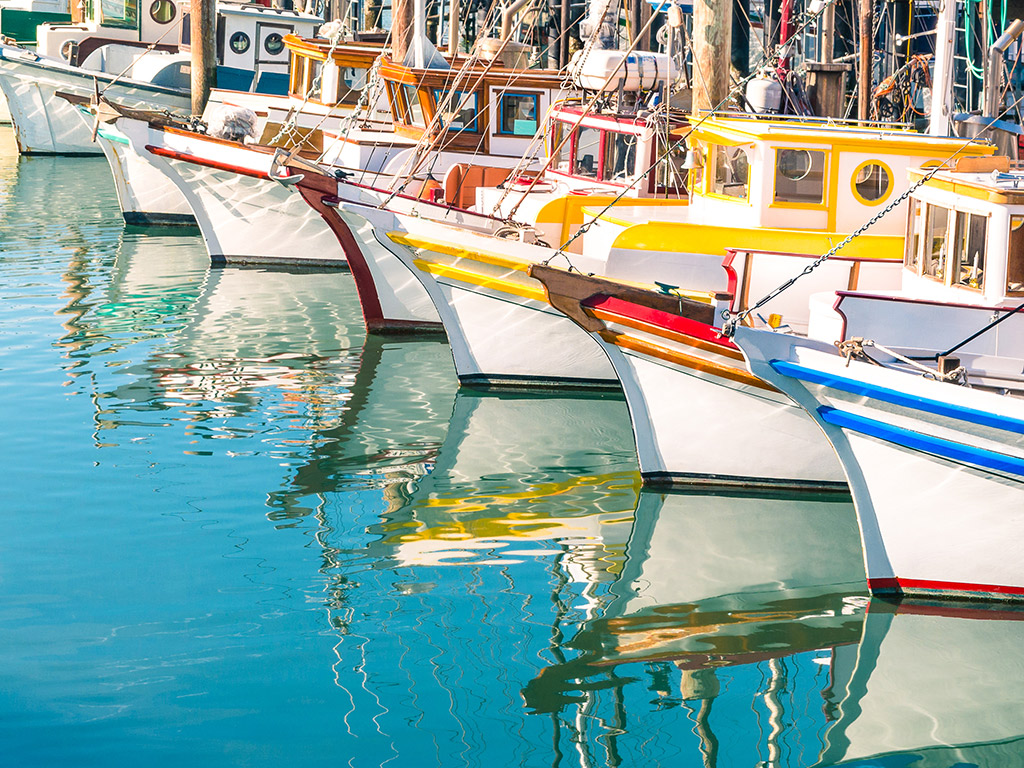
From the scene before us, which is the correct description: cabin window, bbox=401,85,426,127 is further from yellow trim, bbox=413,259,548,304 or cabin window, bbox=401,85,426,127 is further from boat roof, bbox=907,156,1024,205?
boat roof, bbox=907,156,1024,205

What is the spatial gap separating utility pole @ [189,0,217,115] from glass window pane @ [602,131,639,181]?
13443 mm

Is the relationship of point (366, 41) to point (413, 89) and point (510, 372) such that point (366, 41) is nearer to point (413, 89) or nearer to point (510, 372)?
point (413, 89)

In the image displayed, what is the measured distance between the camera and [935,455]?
7.49 metres

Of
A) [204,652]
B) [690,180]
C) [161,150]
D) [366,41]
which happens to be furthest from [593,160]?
[366,41]

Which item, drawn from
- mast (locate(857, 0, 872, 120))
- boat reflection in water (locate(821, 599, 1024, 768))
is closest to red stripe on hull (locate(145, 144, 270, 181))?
mast (locate(857, 0, 872, 120))

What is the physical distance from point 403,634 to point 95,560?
236 cm

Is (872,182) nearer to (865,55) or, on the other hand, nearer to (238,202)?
(865,55)

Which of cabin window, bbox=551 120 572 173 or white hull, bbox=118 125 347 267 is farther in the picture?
white hull, bbox=118 125 347 267

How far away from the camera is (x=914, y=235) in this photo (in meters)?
9.27

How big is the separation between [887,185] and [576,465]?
390 centimetres

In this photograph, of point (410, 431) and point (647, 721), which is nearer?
point (647, 721)

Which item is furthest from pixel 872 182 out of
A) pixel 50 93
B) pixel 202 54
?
pixel 50 93

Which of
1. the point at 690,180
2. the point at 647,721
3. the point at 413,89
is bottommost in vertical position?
the point at 647,721

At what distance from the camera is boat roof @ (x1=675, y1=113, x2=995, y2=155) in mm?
11156
